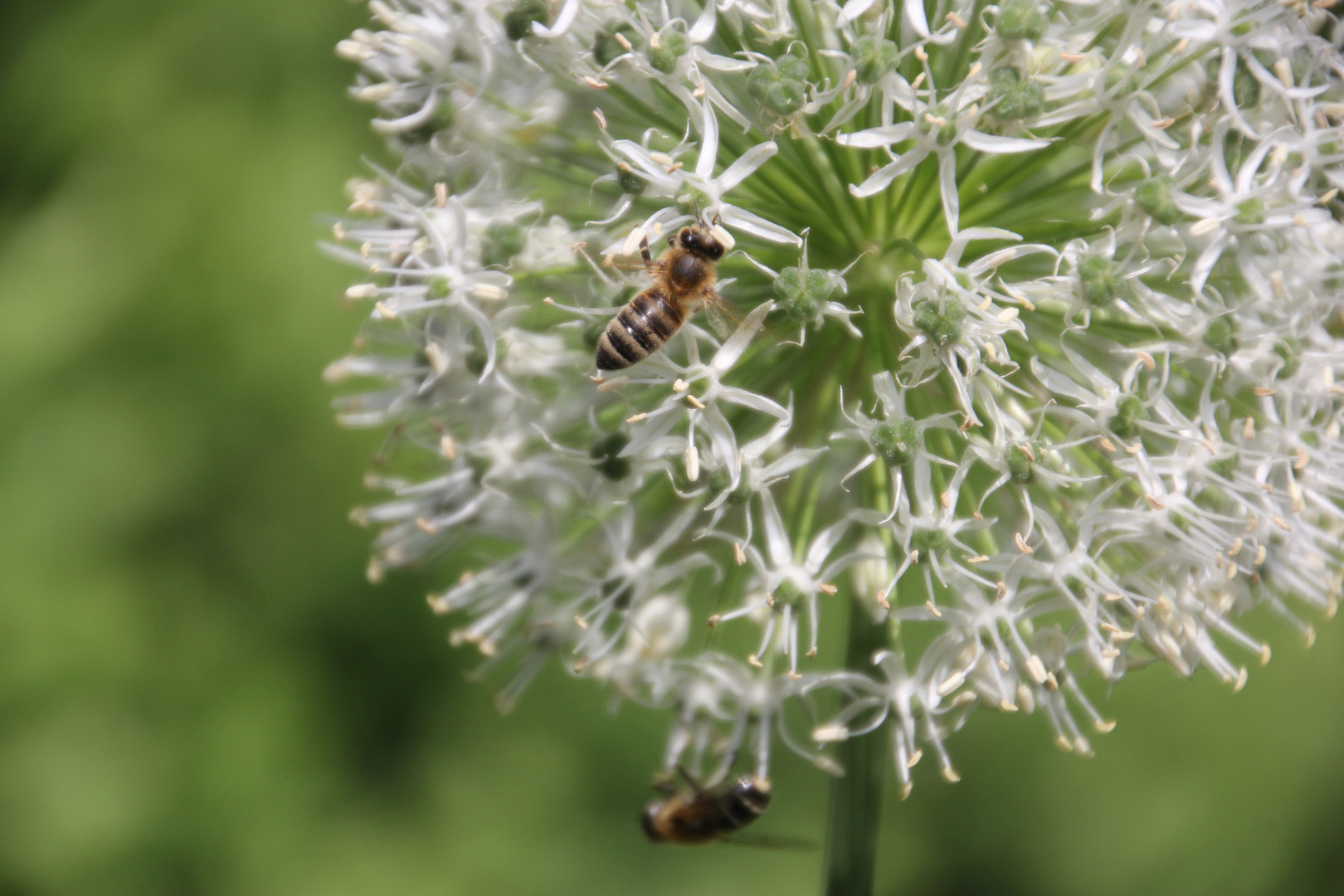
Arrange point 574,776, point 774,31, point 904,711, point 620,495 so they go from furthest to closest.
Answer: point 574,776 < point 620,495 < point 904,711 < point 774,31

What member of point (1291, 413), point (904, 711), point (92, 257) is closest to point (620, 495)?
point (904, 711)

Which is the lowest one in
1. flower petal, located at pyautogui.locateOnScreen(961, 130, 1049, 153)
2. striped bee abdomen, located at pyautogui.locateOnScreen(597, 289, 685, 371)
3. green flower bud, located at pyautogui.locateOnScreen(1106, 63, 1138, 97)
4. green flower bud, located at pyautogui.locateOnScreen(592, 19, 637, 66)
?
striped bee abdomen, located at pyautogui.locateOnScreen(597, 289, 685, 371)

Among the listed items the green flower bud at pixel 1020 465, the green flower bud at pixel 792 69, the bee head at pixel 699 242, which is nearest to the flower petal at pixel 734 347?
the bee head at pixel 699 242

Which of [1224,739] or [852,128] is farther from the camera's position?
[1224,739]

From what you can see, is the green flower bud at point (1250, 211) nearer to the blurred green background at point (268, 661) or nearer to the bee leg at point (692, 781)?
the bee leg at point (692, 781)

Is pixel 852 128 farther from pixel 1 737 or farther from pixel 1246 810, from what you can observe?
pixel 1 737

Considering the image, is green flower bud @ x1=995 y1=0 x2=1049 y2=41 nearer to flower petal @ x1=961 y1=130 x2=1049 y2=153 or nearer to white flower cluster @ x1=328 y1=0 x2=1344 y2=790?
white flower cluster @ x1=328 y1=0 x2=1344 y2=790

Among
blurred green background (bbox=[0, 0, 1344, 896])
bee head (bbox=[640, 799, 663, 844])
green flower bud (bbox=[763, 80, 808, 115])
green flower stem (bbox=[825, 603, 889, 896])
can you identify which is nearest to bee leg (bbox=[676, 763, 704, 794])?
bee head (bbox=[640, 799, 663, 844])
